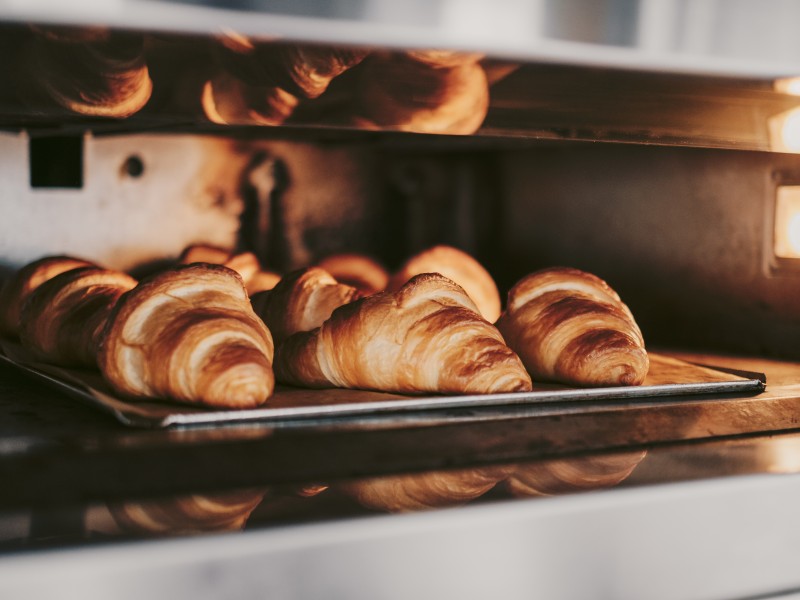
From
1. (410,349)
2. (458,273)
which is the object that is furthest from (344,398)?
(458,273)

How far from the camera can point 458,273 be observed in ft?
5.21

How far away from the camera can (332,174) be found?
6.45 feet

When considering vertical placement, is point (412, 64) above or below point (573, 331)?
above

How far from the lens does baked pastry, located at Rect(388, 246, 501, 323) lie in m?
1.58

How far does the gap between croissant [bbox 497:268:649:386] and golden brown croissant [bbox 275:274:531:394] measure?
0.09 m

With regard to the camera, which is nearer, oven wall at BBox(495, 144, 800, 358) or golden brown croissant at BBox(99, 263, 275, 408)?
golden brown croissant at BBox(99, 263, 275, 408)

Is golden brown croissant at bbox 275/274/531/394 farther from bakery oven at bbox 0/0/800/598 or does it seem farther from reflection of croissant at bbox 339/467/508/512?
reflection of croissant at bbox 339/467/508/512

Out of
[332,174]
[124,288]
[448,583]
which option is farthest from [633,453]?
[332,174]

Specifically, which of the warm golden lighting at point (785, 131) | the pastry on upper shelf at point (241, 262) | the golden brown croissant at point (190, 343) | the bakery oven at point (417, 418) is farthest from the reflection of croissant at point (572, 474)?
the pastry on upper shelf at point (241, 262)

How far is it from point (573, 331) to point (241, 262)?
734 millimetres

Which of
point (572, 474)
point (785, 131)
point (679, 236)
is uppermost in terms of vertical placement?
point (785, 131)

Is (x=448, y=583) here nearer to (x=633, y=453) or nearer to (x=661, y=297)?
(x=633, y=453)

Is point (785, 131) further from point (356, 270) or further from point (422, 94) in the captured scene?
point (356, 270)

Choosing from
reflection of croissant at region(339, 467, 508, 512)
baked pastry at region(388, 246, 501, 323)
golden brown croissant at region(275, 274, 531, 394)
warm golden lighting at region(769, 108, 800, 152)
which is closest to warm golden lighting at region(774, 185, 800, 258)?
warm golden lighting at region(769, 108, 800, 152)
